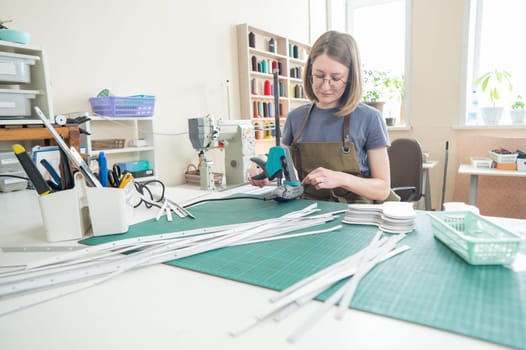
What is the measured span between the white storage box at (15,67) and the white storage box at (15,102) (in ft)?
0.19

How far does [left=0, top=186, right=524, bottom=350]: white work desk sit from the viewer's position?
467mm

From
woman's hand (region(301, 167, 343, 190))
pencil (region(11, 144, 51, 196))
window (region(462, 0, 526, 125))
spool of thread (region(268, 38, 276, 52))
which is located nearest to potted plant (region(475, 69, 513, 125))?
window (region(462, 0, 526, 125))

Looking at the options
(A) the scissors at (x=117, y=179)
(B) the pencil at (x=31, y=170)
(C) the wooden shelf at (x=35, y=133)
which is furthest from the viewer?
(C) the wooden shelf at (x=35, y=133)

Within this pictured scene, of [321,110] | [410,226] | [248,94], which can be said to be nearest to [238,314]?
[410,226]

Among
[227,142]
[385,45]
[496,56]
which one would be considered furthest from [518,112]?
[227,142]

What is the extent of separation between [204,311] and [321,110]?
1.32 m

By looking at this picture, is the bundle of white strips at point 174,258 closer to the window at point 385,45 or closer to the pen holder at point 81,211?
the pen holder at point 81,211

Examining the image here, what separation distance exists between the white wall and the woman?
122 centimetres

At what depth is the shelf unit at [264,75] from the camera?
3152mm

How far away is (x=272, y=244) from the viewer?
82cm

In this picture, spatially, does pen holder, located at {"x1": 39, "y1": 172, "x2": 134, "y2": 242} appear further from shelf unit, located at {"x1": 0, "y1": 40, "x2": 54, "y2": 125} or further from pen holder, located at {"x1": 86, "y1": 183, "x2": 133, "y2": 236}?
shelf unit, located at {"x1": 0, "y1": 40, "x2": 54, "y2": 125}

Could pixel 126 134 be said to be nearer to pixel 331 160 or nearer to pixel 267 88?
pixel 331 160

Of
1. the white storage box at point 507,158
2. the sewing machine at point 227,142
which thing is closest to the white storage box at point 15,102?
the sewing machine at point 227,142

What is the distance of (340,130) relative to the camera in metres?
1.63
